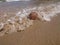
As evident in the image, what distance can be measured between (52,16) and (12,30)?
1.72ft

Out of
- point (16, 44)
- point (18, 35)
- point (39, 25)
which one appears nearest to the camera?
point (16, 44)

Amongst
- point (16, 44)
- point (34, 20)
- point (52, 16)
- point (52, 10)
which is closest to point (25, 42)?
point (16, 44)

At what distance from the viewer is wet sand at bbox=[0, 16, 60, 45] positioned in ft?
3.13

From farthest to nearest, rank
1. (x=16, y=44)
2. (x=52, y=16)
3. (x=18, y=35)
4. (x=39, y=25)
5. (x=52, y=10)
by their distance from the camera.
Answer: (x=52, y=10), (x=52, y=16), (x=39, y=25), (x=18, y=35), (x=16, y=44)

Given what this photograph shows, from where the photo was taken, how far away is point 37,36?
1029 mm

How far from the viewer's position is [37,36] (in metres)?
1.03

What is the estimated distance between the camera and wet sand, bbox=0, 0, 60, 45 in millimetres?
955

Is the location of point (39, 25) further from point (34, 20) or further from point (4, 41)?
point (4, 41)

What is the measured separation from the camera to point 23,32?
43.6 inches

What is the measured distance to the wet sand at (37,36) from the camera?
0.96 meters

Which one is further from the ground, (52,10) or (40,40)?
(52,10)

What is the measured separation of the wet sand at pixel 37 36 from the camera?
0.96 meters

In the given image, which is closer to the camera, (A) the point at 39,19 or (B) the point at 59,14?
(A) the point at 39,19

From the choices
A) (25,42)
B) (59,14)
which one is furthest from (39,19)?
(25,42)
